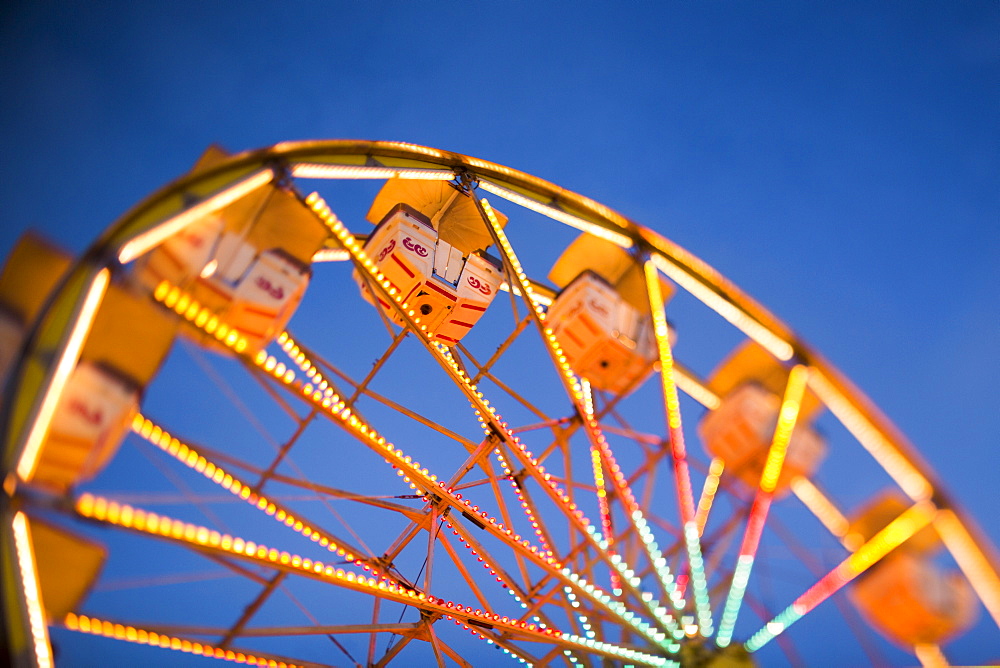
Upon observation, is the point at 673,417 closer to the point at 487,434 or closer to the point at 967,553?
the point at 487,434

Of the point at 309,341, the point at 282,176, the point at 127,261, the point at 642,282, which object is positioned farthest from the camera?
the point at 309,341

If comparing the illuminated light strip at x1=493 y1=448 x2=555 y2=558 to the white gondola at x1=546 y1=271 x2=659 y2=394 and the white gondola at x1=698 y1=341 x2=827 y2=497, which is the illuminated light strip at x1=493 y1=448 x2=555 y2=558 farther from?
the white gondola at x1=698 y1=341 x2=827 y2=497

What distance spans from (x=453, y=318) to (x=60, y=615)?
5047mm

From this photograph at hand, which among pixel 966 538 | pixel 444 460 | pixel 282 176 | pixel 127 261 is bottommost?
pixel 966 538

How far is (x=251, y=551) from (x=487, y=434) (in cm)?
352

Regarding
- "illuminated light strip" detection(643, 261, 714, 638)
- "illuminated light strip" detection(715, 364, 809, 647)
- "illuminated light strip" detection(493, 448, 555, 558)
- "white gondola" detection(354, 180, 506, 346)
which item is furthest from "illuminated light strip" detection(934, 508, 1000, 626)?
"white gondola" detection(354, 180, 506, 346)

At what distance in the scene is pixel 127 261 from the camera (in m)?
4.76

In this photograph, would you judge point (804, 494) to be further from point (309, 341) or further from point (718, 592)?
point (309, 341)

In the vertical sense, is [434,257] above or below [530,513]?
above

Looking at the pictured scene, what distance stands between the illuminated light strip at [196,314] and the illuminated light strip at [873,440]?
6.48 meters

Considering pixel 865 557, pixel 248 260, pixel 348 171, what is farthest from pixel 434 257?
pixel 865 557

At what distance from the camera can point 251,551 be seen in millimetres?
5273

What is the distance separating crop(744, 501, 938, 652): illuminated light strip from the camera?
7453mm

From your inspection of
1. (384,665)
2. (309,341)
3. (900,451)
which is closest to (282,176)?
(384,665)
